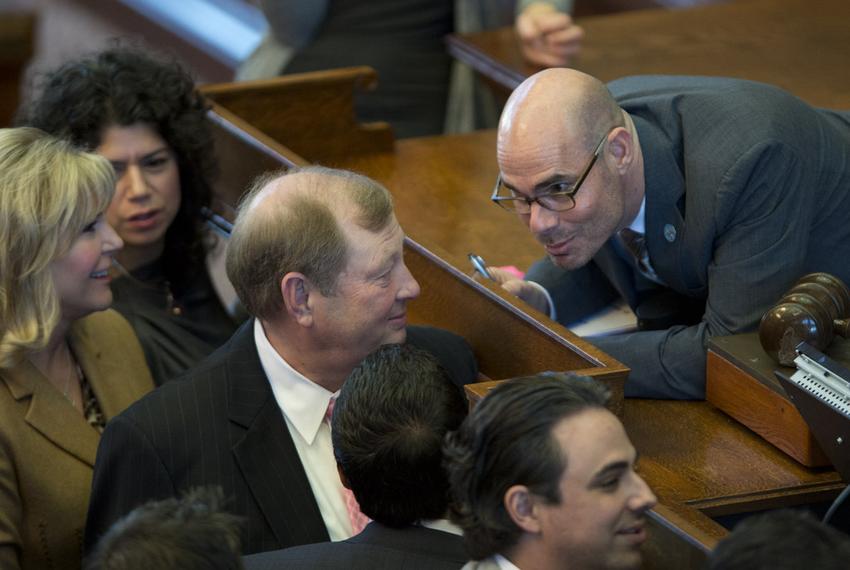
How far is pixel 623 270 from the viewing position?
2998 mm

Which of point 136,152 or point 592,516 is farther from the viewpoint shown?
point 136,152

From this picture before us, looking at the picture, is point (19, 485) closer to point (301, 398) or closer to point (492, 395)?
point (301, 398)

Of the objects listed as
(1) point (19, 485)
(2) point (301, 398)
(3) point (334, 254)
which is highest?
(3) point (334, 254)

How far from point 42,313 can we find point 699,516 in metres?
1.24

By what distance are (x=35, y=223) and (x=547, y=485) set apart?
1.20 metres

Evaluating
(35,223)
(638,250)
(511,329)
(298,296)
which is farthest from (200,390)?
(638,250)

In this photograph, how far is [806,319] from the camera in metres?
2.41

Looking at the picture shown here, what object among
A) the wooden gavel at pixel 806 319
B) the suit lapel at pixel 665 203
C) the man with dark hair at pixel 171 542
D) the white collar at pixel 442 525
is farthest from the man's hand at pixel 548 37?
the man with dark hair at pixel 171 542

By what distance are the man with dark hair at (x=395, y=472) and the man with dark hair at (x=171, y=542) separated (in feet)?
1.08

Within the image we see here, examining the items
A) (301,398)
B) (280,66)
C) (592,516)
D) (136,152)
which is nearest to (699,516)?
(592,516)

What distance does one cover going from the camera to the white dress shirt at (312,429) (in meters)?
2.50

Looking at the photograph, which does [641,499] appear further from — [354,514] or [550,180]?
[550,180]

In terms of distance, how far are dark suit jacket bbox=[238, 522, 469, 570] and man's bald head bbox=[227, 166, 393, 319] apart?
57cm

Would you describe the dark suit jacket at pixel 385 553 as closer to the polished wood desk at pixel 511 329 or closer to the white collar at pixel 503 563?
the white collar at pixel 503 563
